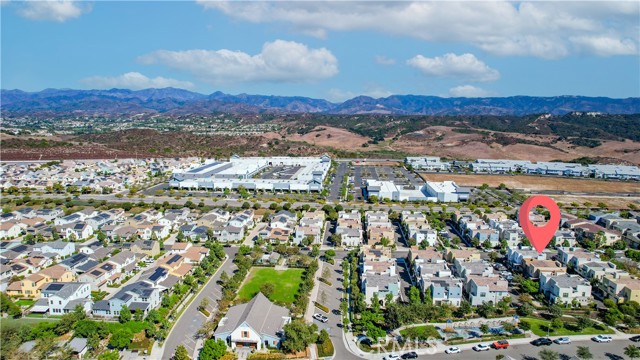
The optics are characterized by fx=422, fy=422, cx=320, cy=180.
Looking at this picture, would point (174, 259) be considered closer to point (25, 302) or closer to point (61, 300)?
point (61, 300)

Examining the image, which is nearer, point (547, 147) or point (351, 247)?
point (351, 247)

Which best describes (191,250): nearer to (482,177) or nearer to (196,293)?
(196,293)

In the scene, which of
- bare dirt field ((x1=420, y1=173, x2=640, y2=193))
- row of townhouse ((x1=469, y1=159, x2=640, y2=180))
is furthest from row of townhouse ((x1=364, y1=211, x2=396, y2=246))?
row of townhouse ((x1=469, y1=159, x2=640, y2=180))

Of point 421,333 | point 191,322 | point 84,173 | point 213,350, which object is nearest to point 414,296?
point 421,333

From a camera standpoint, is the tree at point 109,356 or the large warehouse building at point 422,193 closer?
the tree at point 109,356

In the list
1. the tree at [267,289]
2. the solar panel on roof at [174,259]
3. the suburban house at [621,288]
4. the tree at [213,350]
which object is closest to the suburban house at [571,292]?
the suburban house at [621,288]

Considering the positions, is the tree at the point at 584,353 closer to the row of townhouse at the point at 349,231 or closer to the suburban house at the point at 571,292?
the suburban house at the point at 571,292

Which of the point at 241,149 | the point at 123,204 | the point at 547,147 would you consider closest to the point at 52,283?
the point at 123,204
